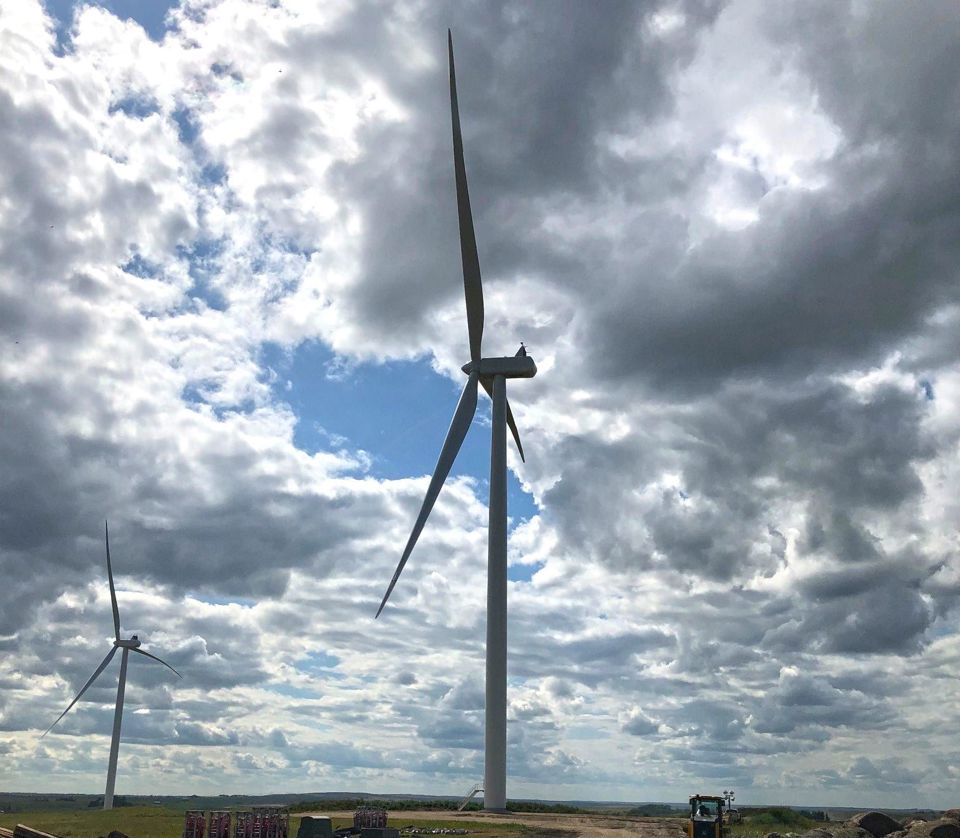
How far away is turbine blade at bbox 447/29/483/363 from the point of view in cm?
7555

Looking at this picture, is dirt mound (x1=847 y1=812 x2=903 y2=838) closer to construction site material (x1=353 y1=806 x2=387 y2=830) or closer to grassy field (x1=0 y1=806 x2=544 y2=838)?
grassy field (x1=0 y1=806 x2=544 y2=838)

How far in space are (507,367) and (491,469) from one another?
9.95 metres

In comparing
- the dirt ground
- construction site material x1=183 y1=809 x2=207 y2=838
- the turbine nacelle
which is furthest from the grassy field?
the turbine nacelle

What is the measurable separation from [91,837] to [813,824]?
51.3 metres

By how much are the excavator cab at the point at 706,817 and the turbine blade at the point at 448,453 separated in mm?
24366

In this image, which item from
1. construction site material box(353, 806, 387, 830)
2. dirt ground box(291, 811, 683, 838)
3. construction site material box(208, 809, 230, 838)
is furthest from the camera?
construction site material box(353, 806, 387, 830)

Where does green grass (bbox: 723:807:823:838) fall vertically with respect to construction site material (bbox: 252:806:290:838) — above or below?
below

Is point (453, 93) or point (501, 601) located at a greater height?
point (453, 93)

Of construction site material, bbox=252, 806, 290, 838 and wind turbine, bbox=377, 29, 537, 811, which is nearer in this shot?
construction site material, bbox=252, 806, 290, 838

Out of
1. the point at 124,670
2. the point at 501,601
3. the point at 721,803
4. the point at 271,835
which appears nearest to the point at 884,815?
the point at 721,803

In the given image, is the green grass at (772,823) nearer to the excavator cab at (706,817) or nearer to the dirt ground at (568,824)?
the dirt ground at (568,824)

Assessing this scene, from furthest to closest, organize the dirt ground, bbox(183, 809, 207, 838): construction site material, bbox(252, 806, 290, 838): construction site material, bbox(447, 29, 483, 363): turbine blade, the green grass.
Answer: bbox(447, 29, 483, 363): turbine blade < the green grass < the dirt ground < bbox(183, 809, 207, 838): construction site material < bbox(252, 806, 290, 838): construction site material

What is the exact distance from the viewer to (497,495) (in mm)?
73812

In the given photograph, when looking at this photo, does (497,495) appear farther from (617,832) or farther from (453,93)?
(453,93)
